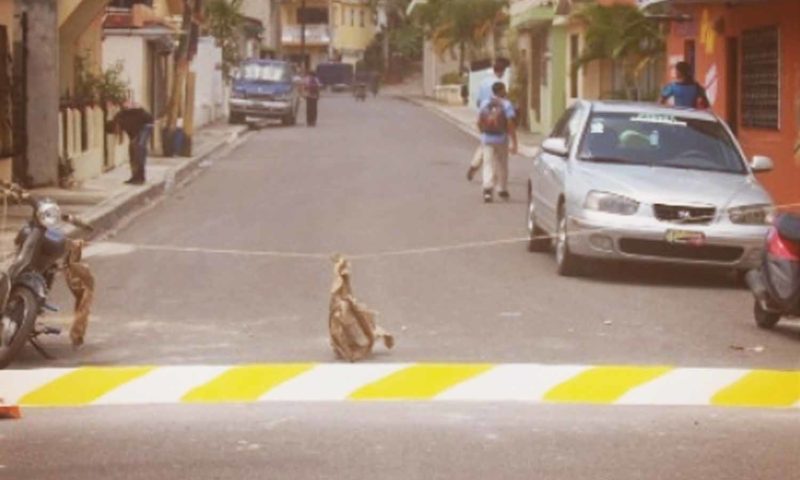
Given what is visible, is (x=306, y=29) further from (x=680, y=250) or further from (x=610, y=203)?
(x=680, y=250)

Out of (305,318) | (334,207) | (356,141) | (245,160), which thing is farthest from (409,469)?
(356,141)

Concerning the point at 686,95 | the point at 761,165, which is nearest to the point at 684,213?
the point at 761,165

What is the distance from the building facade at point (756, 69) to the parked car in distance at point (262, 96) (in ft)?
92.7

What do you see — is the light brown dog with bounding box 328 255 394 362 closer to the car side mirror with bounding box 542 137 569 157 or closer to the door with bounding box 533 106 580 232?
the door with bounding box 533 106 580 232

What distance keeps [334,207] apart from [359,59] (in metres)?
106

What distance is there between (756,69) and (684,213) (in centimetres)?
1124

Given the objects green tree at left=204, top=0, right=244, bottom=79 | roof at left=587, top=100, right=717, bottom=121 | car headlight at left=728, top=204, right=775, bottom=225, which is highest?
green tree at left=204, top=0, right=244, bottom=79

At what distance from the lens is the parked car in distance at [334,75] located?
115m

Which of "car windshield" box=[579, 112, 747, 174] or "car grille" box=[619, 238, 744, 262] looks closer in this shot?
"car grille" box=[619, 238, 744, 262]

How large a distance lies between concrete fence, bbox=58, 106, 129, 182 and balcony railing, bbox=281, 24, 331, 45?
92.9 metres

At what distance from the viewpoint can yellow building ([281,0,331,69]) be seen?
4985 inches

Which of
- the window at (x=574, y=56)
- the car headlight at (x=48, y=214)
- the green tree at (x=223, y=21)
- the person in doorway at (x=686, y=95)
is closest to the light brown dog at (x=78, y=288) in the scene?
the car headlight at (x=48, y=214)

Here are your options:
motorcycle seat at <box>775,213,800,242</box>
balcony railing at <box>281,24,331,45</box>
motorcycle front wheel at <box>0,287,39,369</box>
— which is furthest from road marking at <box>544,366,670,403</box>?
balcony railing at <box>281,24,331,45</box>

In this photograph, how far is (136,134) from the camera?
28.5 m
